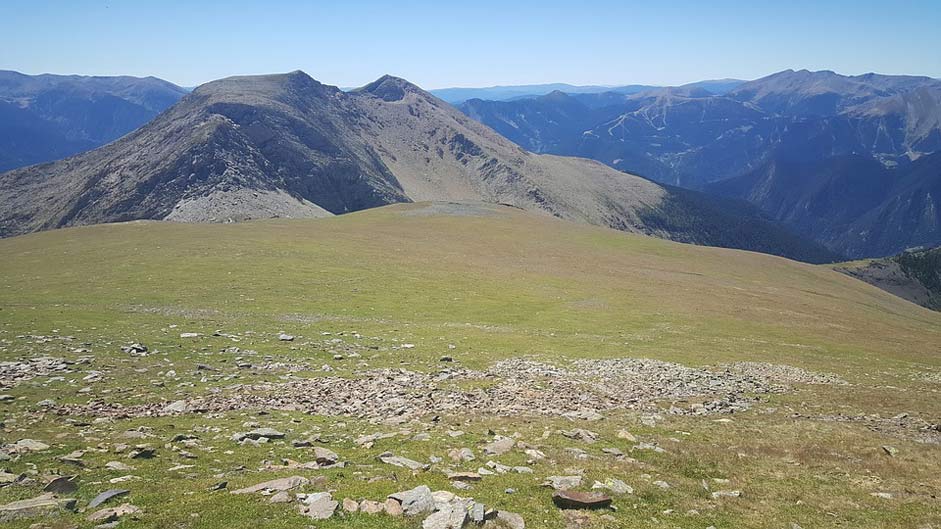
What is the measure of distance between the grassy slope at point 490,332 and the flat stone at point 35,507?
1.10 m

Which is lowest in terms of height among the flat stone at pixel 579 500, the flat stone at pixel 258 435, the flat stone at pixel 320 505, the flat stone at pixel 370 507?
the flat stone at pixel 258 435

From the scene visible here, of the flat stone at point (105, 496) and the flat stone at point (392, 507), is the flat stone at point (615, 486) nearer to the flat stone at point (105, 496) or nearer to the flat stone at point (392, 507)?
the flat stone at point (392, 507)

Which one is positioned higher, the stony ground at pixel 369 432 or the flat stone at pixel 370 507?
the flat stone at pixel 370 507

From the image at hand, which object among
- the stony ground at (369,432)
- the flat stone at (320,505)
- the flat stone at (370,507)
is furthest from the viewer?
the stony ground at (369,432)

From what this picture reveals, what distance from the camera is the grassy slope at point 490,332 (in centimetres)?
1647

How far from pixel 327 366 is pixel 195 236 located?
72.0m

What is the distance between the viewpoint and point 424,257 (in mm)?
86875

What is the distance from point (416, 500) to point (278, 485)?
3.96 metres

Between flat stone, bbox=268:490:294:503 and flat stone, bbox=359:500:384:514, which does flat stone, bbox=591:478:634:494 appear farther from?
flat stone, bbox=268:490:294:503

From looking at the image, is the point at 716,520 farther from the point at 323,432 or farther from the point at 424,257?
the point at 424,257

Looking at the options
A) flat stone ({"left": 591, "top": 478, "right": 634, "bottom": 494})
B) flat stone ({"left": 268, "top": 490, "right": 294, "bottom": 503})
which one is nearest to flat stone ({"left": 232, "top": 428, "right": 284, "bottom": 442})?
flat stone ({"left": 268, "top": 490, "right": 294, "bottom": 503})

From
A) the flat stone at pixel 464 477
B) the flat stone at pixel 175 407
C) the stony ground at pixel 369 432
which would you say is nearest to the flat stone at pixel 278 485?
the stony ground at pixel 369 432

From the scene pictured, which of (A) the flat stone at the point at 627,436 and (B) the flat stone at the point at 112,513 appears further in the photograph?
(A) the flat stone at the point at 627,436

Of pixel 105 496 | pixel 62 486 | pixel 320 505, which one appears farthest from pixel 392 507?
pixel 62 486
